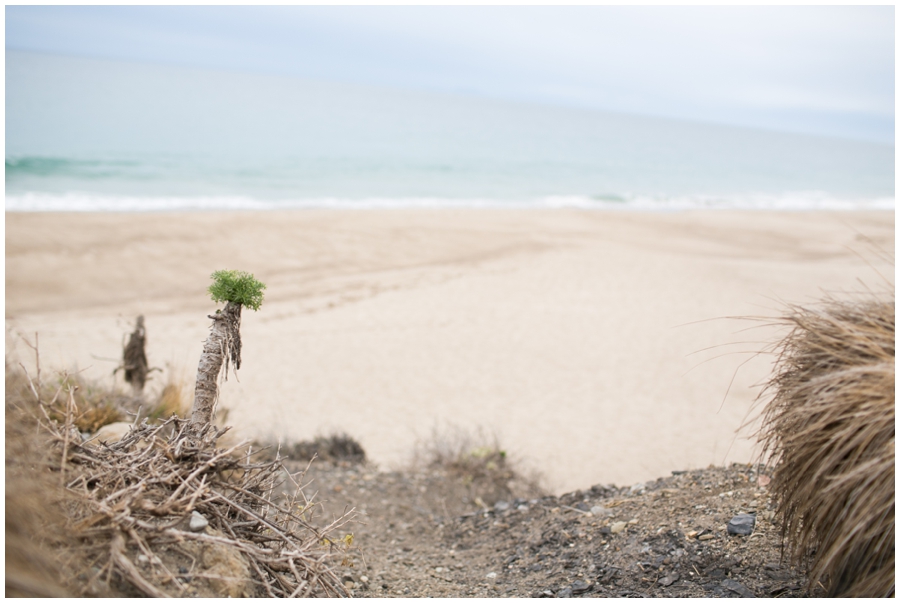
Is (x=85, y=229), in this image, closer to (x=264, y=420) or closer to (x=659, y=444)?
(x=264, y=420)

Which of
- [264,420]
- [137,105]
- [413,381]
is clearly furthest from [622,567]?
[137,105]

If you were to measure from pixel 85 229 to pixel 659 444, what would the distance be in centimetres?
1655

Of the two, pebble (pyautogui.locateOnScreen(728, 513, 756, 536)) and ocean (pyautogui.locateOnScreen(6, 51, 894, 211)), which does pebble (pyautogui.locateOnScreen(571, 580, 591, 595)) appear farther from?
ocean (pyautogui.locateOnScreen(6, 51, 894, 211))

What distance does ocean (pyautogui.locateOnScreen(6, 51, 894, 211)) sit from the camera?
27422 mm

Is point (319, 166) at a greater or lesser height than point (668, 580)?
greater

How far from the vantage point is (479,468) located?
6359mm

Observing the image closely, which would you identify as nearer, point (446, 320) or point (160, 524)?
point (160, 524)

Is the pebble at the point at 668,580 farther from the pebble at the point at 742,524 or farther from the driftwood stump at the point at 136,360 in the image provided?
the driftwood stump at the point at 136,360

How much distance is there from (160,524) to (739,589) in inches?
102

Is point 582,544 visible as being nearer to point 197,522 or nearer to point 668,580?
point 668,580

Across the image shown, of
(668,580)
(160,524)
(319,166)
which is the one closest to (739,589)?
(668,580)

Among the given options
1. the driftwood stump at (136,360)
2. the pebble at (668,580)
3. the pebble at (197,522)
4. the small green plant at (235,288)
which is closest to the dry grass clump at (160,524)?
the pebble at (197,522)

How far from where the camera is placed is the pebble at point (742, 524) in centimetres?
345

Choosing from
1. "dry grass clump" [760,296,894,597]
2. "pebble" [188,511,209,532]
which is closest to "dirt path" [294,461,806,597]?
"dry grass clump" [760,296,894,597]
